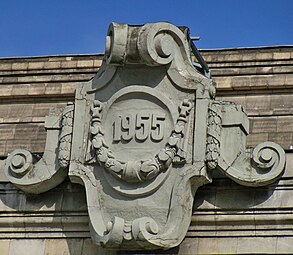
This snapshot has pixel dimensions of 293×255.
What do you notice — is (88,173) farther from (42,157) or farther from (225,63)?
(225,63)

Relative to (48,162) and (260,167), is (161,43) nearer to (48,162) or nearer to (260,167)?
(260,167)

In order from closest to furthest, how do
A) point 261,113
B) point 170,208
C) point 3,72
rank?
point 170,208 → point 261,113 → point 3,72

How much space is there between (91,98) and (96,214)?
1910mm

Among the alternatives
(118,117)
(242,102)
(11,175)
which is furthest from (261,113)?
(11,175)

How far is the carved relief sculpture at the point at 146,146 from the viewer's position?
2239cm

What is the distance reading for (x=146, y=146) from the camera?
896 inches

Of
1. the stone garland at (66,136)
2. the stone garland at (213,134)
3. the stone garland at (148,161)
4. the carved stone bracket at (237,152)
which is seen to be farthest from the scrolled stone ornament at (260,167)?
the stone garland at (66,136)

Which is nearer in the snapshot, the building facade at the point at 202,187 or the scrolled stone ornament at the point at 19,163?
the building facade at the point at 202,187

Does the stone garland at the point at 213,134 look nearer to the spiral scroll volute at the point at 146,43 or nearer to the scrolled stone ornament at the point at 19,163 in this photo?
the spiral scroll volute at the point at 146,43

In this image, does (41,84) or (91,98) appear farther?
(41,84)

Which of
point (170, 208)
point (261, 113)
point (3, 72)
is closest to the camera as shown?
point (170, 208)

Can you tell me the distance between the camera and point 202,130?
22.6m

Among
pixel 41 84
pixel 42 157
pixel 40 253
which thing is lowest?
pixel 40 253

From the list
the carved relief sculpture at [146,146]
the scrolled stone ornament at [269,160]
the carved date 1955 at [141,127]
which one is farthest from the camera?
the carved date 1955 at [141,127]
